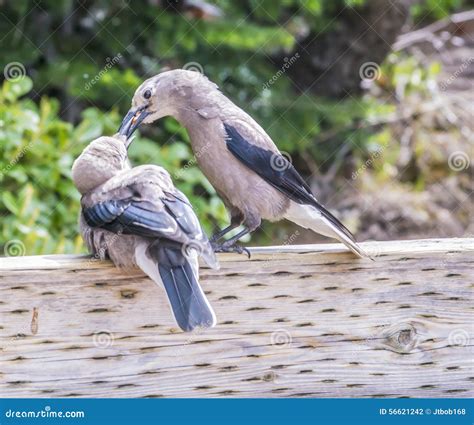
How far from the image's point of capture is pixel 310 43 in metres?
7.39

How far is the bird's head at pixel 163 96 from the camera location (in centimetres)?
342

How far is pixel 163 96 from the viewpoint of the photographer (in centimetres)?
353

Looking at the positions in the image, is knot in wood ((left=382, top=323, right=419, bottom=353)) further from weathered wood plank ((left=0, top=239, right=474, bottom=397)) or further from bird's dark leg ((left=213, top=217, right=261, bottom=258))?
bird's dark leg ((left=213, top=217, right=261, bottom=258))

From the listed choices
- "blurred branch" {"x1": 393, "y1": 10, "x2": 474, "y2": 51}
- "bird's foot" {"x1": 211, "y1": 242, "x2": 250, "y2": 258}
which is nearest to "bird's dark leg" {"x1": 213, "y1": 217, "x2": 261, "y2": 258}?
"bird's foot" {"x1": 211, "y1": 242, "x2": 250, "y2": 258}

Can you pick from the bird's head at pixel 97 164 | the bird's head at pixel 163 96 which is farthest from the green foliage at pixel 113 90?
the bird's head at pixel 97 164

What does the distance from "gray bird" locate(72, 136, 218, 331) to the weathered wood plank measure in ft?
0.30

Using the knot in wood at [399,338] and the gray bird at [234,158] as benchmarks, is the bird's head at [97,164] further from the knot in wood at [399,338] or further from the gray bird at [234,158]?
the knot in wood at [399,338]

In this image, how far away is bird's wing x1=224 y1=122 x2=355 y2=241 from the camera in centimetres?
348

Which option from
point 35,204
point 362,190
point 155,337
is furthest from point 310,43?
point 155,337

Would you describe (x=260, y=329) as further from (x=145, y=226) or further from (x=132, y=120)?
(x=132, y=120)

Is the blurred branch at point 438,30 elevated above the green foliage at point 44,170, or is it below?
above

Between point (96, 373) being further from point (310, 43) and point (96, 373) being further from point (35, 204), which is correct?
point (310, 43)

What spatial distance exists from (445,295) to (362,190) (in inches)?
195

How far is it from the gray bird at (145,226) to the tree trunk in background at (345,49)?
4.30 m
